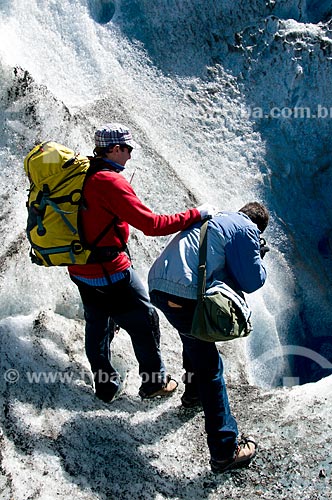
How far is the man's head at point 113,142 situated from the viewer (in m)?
A: 4.12

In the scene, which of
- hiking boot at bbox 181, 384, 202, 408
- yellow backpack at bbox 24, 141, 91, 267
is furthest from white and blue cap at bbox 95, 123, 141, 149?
hiking boot at bbox 181, 384, 202, 408

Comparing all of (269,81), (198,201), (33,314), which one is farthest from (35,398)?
(269,81)

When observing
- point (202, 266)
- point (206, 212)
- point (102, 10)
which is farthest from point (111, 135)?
point (102, 10)

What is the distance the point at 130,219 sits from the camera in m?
3.97

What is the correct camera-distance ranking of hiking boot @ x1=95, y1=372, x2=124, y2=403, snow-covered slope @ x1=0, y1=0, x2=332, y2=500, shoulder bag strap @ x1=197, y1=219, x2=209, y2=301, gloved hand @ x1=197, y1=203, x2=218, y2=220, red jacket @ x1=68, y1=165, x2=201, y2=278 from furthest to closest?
hiking boot @ x1=95, y1=372, x2=124, y2=403 < snow-covered slope @ x1=0, y1=0, x2=332, y2=500 < gloved hand @ x1=197, y1=203, x2=218, y2=220 < red jacket @ x1=68, y1=165, x2=201, y2=278 < shoulder bag strap @ x1=197, y1=219, x2=209, y2=301

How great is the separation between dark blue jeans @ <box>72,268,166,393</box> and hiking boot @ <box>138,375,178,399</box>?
0.04 metres

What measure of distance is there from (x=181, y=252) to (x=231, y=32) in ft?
19.0

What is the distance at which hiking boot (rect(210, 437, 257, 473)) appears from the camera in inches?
167

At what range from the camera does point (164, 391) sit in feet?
16.3

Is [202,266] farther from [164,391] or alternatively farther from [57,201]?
[164,391]

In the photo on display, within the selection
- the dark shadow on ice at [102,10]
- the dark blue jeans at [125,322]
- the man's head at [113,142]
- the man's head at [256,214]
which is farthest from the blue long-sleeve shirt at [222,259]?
the dark shadow on ice at [102,10]

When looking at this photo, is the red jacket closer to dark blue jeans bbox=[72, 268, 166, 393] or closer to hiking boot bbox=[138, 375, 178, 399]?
dark blue jeans bbox=[72, 268, 166, 393]

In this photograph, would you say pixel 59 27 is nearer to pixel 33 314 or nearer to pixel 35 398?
pixel 33 314

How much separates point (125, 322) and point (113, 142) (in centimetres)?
130
